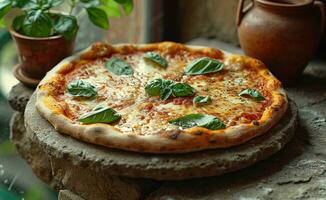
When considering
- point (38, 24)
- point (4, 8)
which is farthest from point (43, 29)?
point (4, 8)

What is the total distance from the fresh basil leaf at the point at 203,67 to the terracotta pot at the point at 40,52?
50 centimetres

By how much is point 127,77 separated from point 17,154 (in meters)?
0.61

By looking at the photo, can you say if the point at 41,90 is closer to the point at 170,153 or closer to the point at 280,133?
the point at 170,153

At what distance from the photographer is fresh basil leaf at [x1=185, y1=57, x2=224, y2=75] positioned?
6.93ft

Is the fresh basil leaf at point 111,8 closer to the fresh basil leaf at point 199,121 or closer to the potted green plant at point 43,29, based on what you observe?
the potted green plant at point 43,29

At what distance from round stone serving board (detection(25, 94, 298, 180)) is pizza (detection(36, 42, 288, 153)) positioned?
0.08 ft

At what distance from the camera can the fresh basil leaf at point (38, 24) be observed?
212 centimetres

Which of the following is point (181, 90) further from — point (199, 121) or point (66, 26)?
point (66, 26)

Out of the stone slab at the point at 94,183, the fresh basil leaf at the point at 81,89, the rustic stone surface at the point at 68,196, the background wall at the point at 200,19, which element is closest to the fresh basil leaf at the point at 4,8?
the fresh basil leaf at the point at 81,89

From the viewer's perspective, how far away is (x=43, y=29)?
2.12 metres

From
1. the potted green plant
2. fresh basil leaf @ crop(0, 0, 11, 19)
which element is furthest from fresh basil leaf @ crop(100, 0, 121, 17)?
fresh basil leaf @ crop(0, 0, 11, 19)

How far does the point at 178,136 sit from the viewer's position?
1.64 meters

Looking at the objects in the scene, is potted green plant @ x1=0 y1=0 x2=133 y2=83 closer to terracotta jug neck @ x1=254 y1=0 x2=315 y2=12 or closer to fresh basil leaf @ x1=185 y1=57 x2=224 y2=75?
fresh basil leaf @ x1=185 y1=57 x2=224 y2=75

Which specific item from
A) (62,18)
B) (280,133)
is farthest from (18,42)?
(280,133)
